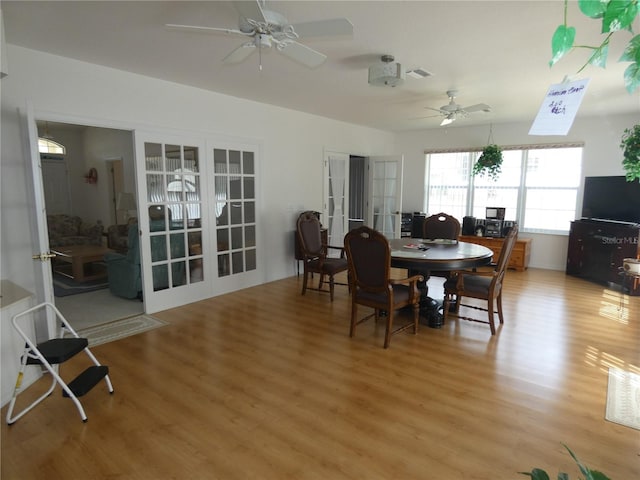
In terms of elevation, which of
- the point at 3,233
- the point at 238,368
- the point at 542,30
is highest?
the point at 542,30

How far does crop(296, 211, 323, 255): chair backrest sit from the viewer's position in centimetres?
473

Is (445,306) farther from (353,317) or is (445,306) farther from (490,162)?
(490,162)

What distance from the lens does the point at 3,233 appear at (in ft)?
9.81

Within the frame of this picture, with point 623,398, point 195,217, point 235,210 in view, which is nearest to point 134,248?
point 195,217

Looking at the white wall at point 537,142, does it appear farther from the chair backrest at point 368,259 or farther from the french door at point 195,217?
the chair backrest at point 368,259

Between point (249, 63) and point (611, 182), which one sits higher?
point (249, 63)

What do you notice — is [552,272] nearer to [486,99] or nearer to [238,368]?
[486,99]

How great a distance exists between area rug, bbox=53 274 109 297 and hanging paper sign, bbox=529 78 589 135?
18.1 ft

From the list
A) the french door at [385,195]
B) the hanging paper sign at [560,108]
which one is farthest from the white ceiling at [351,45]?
the french door at [385,195]

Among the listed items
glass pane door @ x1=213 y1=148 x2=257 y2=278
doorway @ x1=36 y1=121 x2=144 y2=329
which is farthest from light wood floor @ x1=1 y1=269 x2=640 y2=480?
doorway @ x1=36 y1=121 x2=144 y2=329

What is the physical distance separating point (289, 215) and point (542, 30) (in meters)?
3.90

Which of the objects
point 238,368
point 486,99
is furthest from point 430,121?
point 238,368

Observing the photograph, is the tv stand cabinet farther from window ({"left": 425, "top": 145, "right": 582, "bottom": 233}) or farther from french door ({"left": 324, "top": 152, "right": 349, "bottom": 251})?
french door ({"left": 324, "top": 152, "right": 349, "bottom": 251})

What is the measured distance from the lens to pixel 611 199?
5.47 metres
